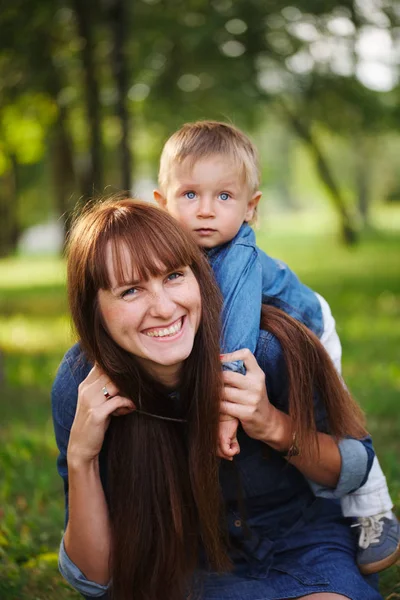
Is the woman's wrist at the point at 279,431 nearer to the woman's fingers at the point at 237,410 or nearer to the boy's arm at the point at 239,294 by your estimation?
the woman's fingers at the point at 237,410

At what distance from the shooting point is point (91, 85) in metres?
12.9

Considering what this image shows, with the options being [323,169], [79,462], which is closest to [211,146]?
[79,462]

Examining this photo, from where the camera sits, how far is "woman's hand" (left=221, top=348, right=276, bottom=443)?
2.35 metres

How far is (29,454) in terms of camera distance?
5398 mm

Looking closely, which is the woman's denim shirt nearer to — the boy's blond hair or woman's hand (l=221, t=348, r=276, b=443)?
woman's hand (l=221, t=348, r=276, b=443)

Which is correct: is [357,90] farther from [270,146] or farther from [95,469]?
[270,146]

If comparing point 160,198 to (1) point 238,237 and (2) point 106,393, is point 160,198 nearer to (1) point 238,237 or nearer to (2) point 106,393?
(1) point 238,237

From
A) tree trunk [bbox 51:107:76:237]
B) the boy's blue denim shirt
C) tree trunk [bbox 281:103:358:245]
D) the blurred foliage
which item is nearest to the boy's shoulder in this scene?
the boy's blue denim shirt

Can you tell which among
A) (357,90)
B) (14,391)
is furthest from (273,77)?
(14,391)

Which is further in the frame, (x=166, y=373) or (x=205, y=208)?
(x=205, y=208)

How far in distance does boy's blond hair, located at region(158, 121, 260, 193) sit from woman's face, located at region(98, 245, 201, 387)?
666 millimetres

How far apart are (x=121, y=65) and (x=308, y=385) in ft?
32.9

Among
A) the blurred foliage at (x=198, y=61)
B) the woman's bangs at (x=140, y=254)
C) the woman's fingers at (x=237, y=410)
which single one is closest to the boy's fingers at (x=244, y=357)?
the woman's fingers at (x=237, y=410)

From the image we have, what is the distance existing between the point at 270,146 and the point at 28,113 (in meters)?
53.5
